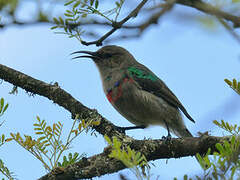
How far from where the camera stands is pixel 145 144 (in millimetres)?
4641

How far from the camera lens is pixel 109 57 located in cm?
763

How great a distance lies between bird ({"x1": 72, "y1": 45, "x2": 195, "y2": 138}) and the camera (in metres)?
6.38

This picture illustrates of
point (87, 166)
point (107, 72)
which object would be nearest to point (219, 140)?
point (87, 166)

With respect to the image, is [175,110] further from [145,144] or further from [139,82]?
[145,144]

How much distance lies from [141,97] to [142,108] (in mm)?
196

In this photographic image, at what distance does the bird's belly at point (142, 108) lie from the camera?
634 cm

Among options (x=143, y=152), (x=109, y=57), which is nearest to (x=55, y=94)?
(x=143, y=152)

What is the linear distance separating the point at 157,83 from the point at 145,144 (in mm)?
2501

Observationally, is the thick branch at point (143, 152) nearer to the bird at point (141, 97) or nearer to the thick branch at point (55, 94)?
the thick branch at point (55, 94)

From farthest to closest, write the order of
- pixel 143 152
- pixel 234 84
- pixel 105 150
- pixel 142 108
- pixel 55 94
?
pixel 142 108, pixel 55 94, pixel 143 152, pixel 105 150, pixel 234 84

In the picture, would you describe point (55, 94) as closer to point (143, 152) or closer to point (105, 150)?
point (105, 150)

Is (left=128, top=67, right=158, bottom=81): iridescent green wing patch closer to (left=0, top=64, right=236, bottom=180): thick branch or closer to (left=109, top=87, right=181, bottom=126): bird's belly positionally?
(left=109, top=87, right=181, bottom=126): bird's belly

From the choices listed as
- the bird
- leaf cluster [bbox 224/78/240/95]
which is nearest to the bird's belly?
the bird

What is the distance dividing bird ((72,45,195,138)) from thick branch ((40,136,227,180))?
1.51 m
